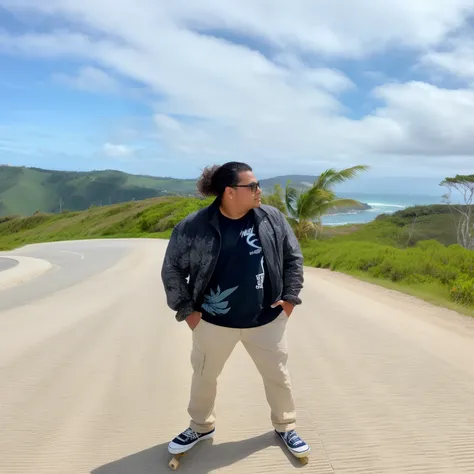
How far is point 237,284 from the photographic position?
2998mm

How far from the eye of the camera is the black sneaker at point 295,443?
3139mm

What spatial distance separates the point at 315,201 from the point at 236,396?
17646 mm

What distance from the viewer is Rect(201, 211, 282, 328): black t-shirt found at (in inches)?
118

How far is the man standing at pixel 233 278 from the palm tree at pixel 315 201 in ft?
59.8

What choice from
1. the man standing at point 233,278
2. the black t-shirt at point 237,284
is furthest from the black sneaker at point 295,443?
the black t-shirt at point 237,284

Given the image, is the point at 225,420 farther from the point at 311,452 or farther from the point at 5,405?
the point at 5,405

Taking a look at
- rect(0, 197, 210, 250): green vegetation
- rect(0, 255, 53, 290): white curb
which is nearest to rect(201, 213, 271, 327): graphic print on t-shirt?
rect(0, 255, 53, 290): white curb

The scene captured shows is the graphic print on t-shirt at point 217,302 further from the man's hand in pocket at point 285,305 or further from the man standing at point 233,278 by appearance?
the man's hand in pocket at point 285,305

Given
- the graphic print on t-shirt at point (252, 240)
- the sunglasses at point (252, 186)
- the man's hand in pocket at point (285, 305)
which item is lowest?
the man's hand in pocket at point (285, 305)

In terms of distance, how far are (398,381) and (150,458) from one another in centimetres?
255

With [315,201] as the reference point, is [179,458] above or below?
below

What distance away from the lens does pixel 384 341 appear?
247 inches

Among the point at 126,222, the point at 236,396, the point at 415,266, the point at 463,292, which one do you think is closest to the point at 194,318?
the point at 236,396

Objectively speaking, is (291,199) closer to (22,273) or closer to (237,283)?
(22,273)
